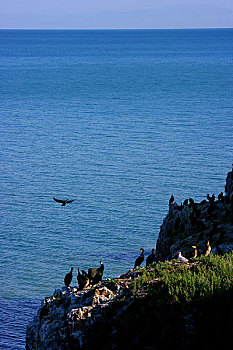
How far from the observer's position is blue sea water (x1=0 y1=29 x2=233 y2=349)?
46125 millimetres

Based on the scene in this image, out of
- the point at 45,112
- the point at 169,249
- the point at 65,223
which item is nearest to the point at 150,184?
the point at 65,223

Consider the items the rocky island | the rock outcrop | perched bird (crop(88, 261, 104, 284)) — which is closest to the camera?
the rocky island

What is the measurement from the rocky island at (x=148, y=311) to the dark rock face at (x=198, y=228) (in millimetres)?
2671

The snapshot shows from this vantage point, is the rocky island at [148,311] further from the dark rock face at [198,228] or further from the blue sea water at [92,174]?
the blue sea water at [92,174]

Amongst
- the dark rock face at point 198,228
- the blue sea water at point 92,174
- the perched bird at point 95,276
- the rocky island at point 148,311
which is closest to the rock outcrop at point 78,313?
the rocky island at point 148,311

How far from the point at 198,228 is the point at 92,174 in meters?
39.4

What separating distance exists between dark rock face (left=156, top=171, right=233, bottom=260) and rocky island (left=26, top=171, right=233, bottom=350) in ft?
8.76

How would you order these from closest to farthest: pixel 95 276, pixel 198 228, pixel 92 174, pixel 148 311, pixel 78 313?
1. pixel 148 311
2. pixel 78 313
3. pixel 95 276
4. pixel 198 228
5. pixel 92 174

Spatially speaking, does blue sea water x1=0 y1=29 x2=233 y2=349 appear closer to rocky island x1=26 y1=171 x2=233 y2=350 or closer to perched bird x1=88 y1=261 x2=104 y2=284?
perched bird x1=88 y1=261 x2=104 y2=284

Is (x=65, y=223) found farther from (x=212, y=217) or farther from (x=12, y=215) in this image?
(x=212, y=217)

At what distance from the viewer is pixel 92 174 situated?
70812mm

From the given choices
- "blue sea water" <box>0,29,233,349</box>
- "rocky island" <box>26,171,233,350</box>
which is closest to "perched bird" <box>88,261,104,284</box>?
"rocky island" <box>26,171,233,350</box>

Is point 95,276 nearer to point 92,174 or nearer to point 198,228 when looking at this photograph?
point 198,228

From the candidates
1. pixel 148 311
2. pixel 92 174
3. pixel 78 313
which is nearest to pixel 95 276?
pixel 78 313
